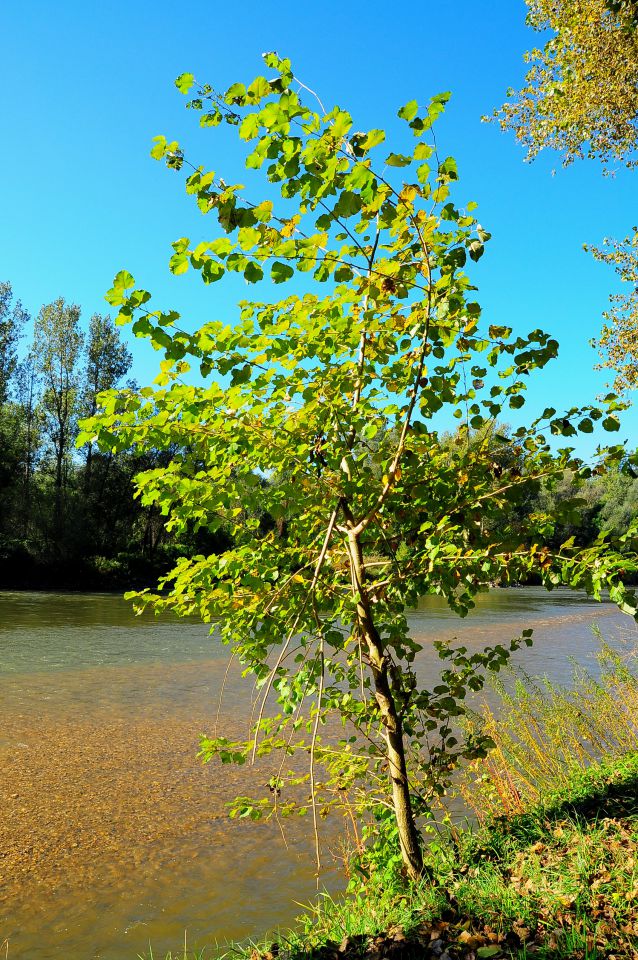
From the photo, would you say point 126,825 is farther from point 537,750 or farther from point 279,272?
point 279,272

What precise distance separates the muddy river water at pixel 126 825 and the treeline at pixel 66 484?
25.3 meters

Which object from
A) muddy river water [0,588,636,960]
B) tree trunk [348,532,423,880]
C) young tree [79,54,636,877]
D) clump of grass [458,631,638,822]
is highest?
young tree [79,54,636,877]

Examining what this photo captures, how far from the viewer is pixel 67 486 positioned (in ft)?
145

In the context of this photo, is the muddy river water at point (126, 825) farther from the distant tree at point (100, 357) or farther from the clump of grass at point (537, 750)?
the distant tree at point (100, 357)

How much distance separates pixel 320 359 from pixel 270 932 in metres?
3.50

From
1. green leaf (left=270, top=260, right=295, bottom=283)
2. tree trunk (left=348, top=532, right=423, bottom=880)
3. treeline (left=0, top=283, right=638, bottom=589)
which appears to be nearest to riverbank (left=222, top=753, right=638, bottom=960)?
tree trunk (left=348, top=532, right=423, bottom=880)

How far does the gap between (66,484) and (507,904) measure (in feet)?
148

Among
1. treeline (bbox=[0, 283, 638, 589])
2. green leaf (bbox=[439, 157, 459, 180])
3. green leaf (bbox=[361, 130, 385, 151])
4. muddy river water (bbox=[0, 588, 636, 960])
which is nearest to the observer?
green leaf (bbox=[361, 130, 385, 151])

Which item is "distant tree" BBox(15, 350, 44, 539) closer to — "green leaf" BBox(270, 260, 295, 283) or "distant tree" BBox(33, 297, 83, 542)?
"distant tree" BBox(33, 297, 83, 542)

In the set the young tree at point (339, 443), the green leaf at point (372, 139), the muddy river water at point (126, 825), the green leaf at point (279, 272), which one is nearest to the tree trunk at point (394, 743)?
the young tree at point (339, 443)

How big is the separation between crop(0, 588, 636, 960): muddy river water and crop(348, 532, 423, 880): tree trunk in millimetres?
1510

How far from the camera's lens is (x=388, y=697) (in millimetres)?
3381

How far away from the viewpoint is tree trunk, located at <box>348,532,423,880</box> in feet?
10.8

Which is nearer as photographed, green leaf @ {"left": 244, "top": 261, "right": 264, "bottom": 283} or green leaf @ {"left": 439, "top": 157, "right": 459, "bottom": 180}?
green leaf @ {"left": 244, "top": 261, "right": 264, "bottom": 283}
